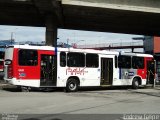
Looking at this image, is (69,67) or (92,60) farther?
(92,60)

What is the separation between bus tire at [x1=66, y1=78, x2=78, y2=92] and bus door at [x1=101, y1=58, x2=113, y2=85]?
7.86 feet

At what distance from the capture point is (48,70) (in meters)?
23.7

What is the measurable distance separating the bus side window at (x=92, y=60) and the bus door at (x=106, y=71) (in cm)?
52

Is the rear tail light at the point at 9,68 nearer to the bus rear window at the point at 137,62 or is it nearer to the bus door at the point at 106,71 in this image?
the bus door at the point at 106,71

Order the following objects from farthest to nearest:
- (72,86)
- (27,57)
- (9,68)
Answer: (72,86) < (27,57) < (9,68)

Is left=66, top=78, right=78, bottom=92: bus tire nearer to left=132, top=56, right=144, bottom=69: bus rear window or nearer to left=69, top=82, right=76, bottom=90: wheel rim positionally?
left=69, top=82, right=76, bottom=90: wheel rim

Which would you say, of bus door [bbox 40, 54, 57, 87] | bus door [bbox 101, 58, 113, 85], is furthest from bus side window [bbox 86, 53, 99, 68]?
bus door [bbox 40, 54, 57, 87]

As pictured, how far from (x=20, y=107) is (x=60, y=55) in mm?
9459

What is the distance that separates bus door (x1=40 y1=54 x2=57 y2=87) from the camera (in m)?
23.4

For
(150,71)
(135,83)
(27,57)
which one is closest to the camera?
(27,57)

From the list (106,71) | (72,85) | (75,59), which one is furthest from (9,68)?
(106,71)

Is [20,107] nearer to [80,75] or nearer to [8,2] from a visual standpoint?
[80,75]

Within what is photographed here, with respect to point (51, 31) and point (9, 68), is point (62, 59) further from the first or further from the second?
point (51, 31)

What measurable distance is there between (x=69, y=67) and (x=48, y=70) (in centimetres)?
153
